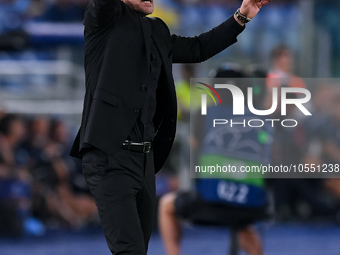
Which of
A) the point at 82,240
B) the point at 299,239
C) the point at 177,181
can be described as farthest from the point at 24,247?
the point at 299,239

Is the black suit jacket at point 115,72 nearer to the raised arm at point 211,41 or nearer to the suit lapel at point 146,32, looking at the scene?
the suit lapel at point 146,32

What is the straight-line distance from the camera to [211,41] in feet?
8.68

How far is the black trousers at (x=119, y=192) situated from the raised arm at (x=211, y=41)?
59 cm

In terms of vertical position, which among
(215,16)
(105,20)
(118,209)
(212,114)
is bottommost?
(118,209)

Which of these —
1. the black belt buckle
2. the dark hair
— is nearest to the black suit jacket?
the black belt buckle

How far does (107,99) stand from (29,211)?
4.27 metres

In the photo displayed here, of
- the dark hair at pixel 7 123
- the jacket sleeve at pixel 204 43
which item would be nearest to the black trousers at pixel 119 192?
the jacket sleeve at pixel 204 43

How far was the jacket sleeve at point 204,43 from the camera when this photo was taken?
261cm

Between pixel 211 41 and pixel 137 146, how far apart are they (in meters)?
0.69

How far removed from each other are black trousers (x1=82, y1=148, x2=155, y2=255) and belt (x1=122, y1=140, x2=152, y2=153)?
16 millimetres

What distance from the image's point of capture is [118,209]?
2.22 meters

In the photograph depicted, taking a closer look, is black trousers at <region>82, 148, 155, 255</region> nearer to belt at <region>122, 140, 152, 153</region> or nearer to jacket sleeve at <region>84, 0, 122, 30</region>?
belt at <region>122, 140, 152, 153</region>

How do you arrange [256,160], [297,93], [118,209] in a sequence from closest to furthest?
[118,209]
[256,160]
[297,93]

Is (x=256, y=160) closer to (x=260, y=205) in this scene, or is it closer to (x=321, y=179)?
(x=260, y=205)
